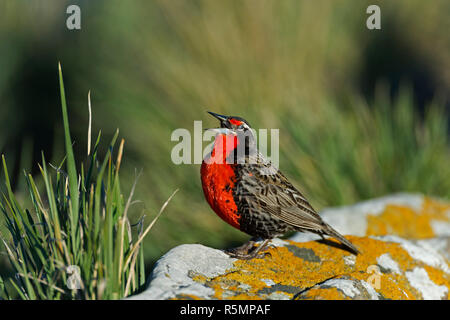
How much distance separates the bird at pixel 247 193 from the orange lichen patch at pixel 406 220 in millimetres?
1147

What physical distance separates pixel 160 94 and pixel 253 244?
330 cm

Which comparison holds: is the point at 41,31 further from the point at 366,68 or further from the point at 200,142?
the point at 366,68

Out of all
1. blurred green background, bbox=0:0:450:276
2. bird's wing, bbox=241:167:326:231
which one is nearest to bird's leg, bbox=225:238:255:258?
bird's wing, bbox=241:167:326:231

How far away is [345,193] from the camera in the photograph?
16.0ft

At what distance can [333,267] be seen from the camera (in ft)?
9.32

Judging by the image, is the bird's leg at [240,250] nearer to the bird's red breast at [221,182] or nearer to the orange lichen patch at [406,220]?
the bird's red breast at [221,182]

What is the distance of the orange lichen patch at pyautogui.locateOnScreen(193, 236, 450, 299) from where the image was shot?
7.48 feet

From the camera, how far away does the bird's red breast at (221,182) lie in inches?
105

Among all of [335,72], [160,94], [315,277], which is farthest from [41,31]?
[315,277]

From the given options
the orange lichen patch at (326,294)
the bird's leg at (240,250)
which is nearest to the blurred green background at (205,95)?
the bird's leg at (240,250)

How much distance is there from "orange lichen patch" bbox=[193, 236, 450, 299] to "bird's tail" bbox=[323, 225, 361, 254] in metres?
0.05

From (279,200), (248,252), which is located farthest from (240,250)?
(279,200)

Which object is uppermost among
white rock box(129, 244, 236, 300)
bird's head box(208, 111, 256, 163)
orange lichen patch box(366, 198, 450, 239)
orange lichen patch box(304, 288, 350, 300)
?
bird's head box(208, 111, 256, 163)

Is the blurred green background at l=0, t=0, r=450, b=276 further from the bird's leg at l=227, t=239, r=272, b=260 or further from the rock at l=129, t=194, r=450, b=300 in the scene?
the bird's leg at l=227, t=239, r=272, b=260
